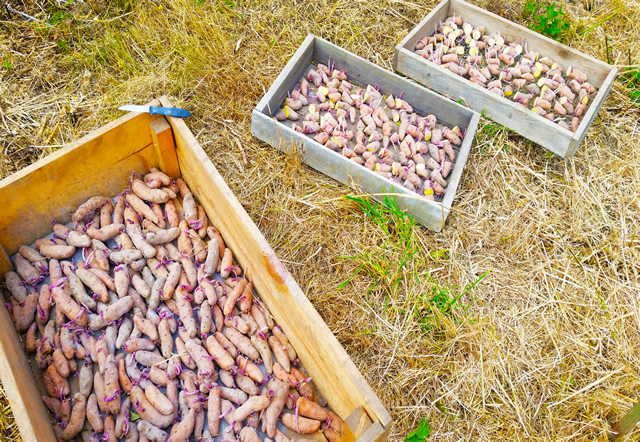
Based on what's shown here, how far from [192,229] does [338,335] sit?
849mm

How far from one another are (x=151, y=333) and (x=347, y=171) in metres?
1.27

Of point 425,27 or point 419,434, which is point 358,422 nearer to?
point 419,434

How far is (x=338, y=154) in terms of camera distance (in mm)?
2689

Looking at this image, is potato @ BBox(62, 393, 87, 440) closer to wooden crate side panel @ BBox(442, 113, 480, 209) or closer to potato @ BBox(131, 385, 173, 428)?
potato @ BBox(131, 385, 173, 428)

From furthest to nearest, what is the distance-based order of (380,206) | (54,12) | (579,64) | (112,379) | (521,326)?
(54,12) → (579,64) → (380,206) → (521,326) → (112,379)

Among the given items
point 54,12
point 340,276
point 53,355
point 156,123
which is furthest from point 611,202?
point 54,12

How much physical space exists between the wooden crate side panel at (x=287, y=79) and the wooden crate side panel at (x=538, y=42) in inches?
45.7

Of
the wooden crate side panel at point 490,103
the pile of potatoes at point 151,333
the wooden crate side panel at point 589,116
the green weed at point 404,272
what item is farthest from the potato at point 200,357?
the wooden crate side panel at point 589,116

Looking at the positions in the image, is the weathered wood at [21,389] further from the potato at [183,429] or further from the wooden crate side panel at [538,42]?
the wooden crate side panel at [538,42]

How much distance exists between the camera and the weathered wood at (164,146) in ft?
7.76

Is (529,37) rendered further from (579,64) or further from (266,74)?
(266,74)

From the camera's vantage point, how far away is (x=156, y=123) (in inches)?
93.3

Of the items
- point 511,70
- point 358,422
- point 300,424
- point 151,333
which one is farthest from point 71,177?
point 511,70

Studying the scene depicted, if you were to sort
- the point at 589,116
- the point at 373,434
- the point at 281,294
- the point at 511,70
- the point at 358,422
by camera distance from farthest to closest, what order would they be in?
the point at 511,70
the point at 589,116
the point at 281,294
the point at 358,422
the point at 373,434
